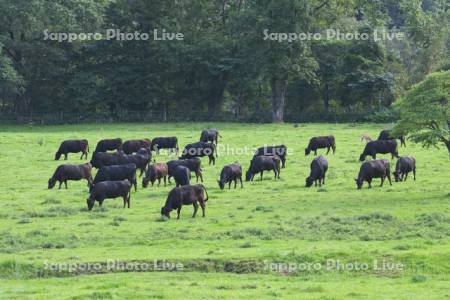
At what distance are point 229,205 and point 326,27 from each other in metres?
46.5

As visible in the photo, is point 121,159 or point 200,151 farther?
point 200,151

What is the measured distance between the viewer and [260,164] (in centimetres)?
3897

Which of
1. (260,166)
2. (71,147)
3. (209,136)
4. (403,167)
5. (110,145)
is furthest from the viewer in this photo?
(209,136)

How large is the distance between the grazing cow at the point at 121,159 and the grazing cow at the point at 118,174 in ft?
11.8

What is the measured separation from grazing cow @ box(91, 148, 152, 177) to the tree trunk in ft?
106

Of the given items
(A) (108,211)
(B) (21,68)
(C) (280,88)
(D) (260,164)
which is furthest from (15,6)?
(A) (108,211)

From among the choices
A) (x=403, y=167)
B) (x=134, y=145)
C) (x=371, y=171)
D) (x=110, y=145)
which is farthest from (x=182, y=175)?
(x=110, y=145)

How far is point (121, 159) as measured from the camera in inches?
1603

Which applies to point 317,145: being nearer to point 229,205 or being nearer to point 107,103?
point 229,205

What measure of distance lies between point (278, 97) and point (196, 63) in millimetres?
8082

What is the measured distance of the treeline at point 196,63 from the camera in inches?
2822

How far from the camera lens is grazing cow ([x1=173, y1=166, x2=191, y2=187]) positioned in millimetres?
36031

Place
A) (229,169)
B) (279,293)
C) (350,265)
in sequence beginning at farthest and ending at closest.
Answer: (229,169) → (350,265) → (279,293)

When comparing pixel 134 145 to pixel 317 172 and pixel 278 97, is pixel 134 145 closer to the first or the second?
pixel 317 172
